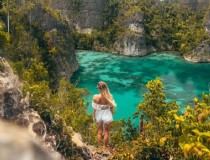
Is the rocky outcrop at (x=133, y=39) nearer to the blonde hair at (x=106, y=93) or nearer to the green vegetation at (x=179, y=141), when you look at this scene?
the green vegetation at (x=179, y=141)

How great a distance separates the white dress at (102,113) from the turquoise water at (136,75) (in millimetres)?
39961

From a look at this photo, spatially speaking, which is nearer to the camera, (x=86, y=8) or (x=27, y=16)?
(x=27, y=16)

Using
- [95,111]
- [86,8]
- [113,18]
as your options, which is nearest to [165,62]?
[113,18]

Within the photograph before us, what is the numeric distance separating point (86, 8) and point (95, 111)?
367ft

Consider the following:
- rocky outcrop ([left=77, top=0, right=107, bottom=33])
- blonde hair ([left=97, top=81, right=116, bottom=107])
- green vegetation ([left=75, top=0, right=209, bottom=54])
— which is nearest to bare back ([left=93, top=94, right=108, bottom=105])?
blonde hair ([left=97, top=81, right=116, bottom=107])

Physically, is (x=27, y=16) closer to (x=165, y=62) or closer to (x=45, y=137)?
(x=165, y=62)

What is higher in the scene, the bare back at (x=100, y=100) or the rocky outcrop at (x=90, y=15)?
the bare back at (x=100, y=100)

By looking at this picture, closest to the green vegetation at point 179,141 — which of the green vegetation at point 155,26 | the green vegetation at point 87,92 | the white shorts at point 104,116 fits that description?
the green vegetation at point 87,92

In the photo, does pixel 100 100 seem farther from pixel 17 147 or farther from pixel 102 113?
pixel 17 147

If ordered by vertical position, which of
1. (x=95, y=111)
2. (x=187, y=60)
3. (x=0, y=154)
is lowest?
(x=187, y=60)

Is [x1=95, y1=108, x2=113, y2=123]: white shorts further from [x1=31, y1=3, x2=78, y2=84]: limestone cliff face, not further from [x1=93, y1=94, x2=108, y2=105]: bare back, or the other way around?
[x1=31, y1=3, x2=78, y2=84]: limestone cliff face

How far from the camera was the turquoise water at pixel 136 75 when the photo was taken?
60.6m

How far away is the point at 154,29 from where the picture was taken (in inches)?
4508

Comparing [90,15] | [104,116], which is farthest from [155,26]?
[104,116]
